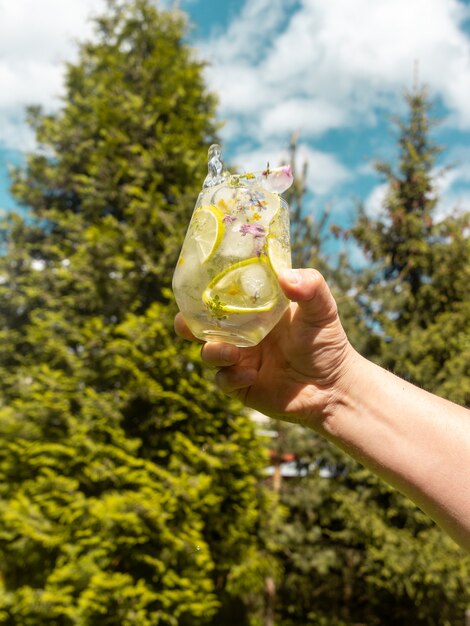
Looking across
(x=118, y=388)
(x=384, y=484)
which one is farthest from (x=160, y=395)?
(x=384, y=484)

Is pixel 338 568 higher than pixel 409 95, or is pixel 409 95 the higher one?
pixel 409 95

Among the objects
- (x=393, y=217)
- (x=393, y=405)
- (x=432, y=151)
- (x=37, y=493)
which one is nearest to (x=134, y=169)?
(x=37, y=493)

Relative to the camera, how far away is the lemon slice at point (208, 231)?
1.36 meters

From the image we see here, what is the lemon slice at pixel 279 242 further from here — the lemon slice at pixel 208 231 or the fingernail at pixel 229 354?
the fingernail at pixel 229 354

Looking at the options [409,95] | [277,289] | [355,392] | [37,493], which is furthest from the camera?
[409,95]

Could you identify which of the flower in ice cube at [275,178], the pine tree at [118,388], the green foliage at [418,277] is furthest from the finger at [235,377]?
the green foliage at [418,277]

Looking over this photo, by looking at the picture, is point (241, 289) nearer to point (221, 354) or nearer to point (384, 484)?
point (221, 354)

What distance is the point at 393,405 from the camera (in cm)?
146

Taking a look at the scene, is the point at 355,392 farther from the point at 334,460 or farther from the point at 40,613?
the point at 334,460

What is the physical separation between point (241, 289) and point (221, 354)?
0.73 feet

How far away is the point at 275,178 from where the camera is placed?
1.43 meters

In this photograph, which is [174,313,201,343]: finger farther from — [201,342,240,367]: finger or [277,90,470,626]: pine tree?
[277,90,470,626]: pine tree

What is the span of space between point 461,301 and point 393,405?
26.0 ft

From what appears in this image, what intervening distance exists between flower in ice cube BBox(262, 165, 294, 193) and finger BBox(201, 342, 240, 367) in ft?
1.40
